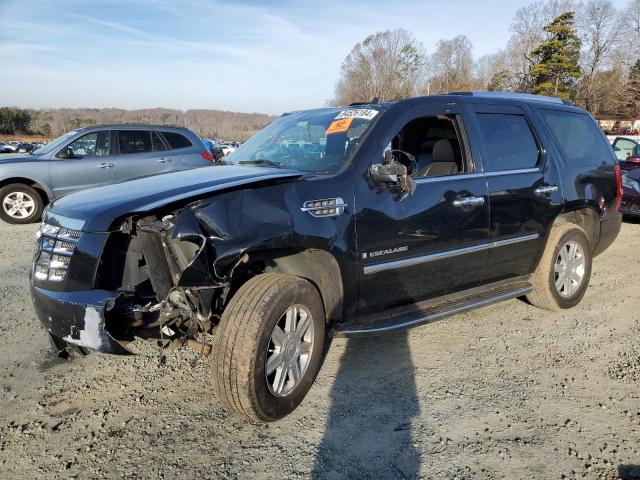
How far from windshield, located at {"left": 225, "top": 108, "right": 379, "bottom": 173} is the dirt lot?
1.48 metres

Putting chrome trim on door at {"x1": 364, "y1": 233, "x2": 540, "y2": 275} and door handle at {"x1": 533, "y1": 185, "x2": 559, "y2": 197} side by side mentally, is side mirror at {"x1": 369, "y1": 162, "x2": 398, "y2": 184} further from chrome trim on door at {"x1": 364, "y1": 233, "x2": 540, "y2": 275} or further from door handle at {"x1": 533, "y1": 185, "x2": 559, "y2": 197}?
door handle at {"x1": 533, "y1": 185, "x2": 559, "y2": 197}

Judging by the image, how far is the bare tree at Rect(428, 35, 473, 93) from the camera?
55666 millimetres

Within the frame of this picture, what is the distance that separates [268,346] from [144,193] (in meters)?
1.10

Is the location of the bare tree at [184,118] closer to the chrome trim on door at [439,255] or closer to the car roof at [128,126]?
the car roof at [128,126]

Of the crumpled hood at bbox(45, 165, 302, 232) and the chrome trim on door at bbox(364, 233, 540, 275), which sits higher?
the crumpled hood at bbox(45, 165, 302, 232)

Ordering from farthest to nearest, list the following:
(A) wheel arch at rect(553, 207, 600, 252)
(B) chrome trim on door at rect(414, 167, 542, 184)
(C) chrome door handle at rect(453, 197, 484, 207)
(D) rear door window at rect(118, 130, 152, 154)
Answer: (D) rear door window at rect(118, 130, 152, 154) < (A) wheel arch at rect(553, 207, 600, 252) < (C) chrome door handle at rect(453, 197, 484, 207) < (B) chrome trim on door at rect(414, 167, 542, 184)

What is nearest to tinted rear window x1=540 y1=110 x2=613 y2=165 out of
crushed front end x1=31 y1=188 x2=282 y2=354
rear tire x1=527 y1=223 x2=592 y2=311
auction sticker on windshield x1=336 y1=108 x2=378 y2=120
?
rear tire x1=527 y1=223 x2=592 y2=311

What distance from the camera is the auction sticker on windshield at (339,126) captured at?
352cm

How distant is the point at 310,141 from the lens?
145 inches

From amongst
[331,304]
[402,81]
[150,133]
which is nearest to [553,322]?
[331,304]

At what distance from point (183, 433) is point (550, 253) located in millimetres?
3410

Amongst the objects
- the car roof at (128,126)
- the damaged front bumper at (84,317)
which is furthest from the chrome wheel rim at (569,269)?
the car roof at (128,126)

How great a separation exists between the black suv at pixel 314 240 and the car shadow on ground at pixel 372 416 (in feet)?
1.06

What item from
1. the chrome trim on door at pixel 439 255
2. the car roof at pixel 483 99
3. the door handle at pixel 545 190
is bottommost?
the chrome trim on door at pixel 439 255
